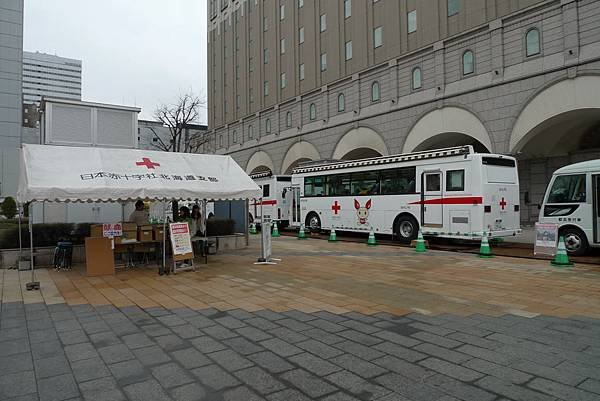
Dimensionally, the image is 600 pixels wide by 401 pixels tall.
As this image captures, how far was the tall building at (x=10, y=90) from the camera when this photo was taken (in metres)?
39.8

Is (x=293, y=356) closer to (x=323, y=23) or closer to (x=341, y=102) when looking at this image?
(x=341, y=102)

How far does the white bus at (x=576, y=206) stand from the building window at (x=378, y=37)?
19.5 m

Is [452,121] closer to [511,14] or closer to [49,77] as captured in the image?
[511,14]

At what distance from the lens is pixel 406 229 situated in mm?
16078

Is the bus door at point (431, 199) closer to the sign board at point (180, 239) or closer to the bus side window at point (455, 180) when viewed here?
the bus side window at point (455, 180)

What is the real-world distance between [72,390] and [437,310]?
4.84 metres

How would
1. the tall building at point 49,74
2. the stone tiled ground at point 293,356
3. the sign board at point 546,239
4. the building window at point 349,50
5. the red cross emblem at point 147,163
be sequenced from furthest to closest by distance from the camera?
the tall building at point 49,74 < the building window at point 349,50 < the sign board at point 546,239 < the red cross emblem at point 147,163 < the stone tiled ground at point 293,356

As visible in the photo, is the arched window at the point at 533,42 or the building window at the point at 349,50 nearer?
the arched window at the point at 533,42

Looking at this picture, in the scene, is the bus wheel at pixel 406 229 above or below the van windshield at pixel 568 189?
below

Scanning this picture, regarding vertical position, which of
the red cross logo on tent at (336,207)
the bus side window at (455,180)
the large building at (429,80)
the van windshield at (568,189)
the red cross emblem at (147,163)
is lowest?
the red cross logo on tent at (336,207)

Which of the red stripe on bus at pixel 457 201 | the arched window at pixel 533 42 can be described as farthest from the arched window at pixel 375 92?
the red stripe on bus at pixel 457 201

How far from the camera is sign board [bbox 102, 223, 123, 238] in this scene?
1000 cm

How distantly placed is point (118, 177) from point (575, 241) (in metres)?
12.0

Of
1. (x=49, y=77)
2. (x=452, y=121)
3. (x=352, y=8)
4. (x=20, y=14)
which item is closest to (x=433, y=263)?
(x=452, y=121)
